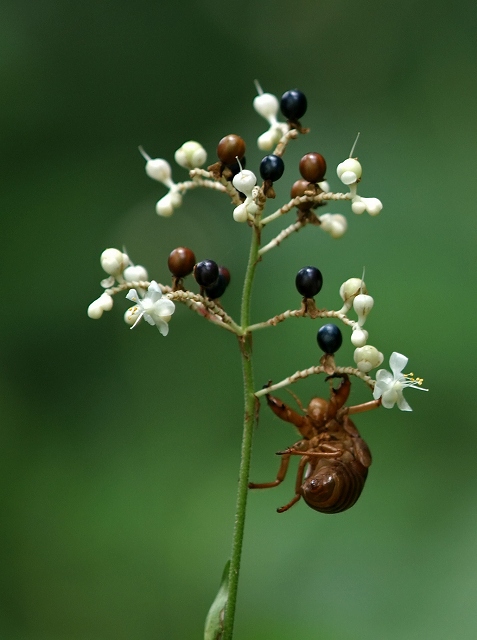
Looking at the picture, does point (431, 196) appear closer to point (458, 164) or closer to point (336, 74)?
point (458, 164)

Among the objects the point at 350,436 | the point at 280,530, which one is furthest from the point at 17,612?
the point at 350,436

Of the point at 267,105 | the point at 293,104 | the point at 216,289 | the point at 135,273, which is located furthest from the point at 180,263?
the point at 267,105

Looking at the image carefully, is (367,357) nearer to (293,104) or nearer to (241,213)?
(241,213)

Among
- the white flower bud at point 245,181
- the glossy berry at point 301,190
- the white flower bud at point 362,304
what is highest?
the glossy berry at point 301,190

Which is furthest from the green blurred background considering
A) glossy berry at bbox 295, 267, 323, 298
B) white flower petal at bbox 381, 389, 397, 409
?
glossy berry at bbox 295, 267, 323, 298

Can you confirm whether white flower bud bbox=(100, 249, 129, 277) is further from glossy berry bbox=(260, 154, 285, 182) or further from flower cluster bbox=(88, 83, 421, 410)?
glossy berry bbox=(260, 154, 285, 182)

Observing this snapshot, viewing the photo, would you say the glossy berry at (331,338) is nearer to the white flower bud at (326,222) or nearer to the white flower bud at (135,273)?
the white flower bud at (326,222)

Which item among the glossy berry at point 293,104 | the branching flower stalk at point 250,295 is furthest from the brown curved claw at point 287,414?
the glossy berry at point 293,104
